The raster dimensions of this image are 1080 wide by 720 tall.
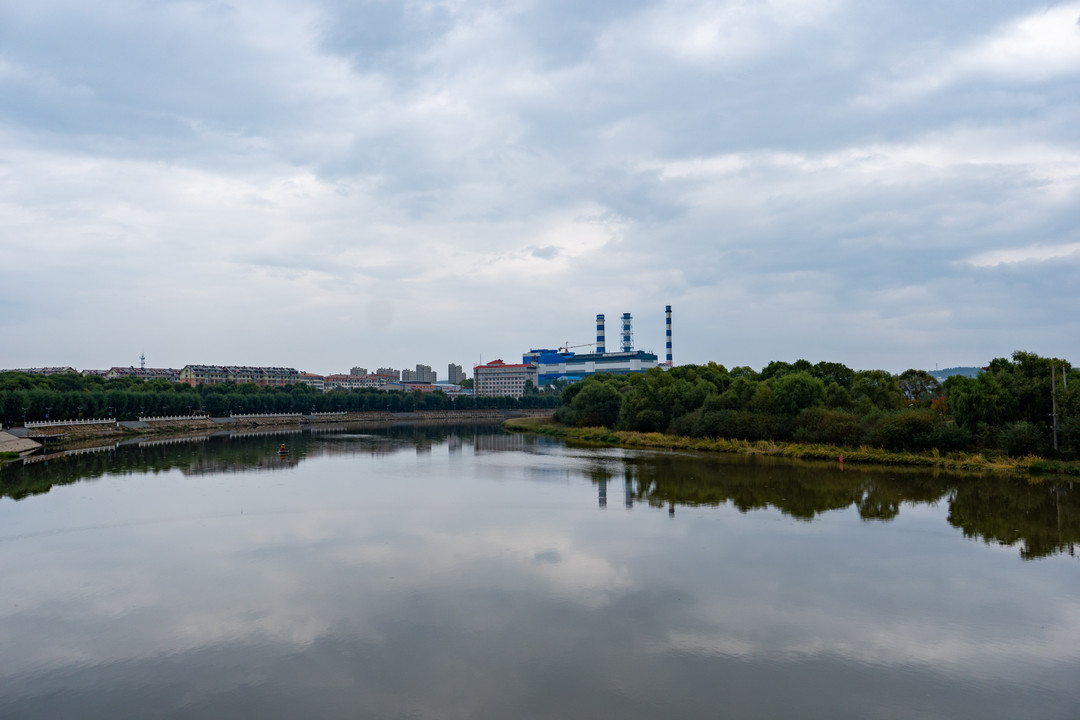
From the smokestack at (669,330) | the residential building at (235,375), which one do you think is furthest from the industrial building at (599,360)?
the residential building at (235,375)

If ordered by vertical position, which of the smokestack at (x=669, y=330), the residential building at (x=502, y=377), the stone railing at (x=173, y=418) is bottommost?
the stone railing at (x=173, y=418)

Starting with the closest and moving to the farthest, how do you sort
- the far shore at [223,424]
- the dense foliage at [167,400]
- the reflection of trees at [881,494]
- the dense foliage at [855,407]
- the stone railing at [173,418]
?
the reflection of trees at [881,494] < the dense foliage at [855,407] < the far shore at [223,424] < the dense foliage at [167,400] < the stone railing at [173,418]

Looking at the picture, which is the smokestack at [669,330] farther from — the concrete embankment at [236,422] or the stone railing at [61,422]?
the stone railing at [61,422]

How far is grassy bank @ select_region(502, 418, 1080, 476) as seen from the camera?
95.5ft

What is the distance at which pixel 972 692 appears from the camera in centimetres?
954

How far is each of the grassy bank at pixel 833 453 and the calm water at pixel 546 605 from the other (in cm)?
357

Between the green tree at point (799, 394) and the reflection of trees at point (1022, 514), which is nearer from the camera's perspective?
the reflection of trees at point (1022, 514)

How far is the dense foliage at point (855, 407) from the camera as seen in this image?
3100cm

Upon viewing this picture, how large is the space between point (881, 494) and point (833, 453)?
35.0ft

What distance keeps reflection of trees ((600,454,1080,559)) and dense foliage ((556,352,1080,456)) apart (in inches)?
153

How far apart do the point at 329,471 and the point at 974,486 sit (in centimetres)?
2765

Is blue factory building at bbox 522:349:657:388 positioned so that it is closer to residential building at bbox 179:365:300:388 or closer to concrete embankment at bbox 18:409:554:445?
concrete embankment at bbox 18:409:554:445

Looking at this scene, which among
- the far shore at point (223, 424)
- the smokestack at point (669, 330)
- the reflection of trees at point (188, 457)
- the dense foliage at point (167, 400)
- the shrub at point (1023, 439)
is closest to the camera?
the shrub at point (1023, 439)

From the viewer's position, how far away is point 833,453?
3569cm
